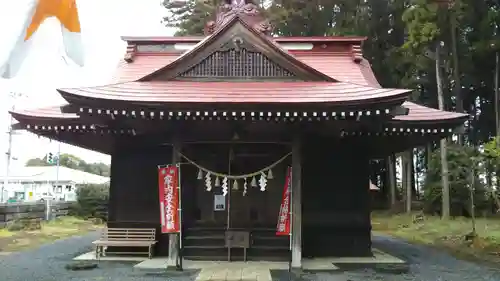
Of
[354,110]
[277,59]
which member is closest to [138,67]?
[277,59]

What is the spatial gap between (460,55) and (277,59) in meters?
16.1

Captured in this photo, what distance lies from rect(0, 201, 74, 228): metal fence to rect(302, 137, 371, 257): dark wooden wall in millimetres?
12855

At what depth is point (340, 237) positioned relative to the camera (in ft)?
35.5

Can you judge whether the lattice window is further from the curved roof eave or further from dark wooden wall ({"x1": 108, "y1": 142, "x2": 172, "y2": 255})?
the curved roof eave

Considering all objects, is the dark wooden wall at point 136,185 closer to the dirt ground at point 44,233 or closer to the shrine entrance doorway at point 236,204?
the shrine entrance doorway at point 236,204

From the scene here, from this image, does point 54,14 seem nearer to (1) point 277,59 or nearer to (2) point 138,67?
(1) point 277,59

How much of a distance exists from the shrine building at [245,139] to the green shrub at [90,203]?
13803 mm

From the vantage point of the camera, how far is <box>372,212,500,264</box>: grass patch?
12.4 meters

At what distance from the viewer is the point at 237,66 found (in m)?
10.6

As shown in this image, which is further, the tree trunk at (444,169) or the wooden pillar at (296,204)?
the tree trunk at (444,169)

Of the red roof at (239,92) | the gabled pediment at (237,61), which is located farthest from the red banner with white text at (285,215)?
the gabled pediment at (237,61)

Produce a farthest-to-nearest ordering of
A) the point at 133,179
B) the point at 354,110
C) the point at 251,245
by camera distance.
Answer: the point at 133,179 < the point at 251,245 < the point at 354,110

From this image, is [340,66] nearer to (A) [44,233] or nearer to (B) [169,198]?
(B) [169,198]

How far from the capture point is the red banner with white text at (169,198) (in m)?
9.27
